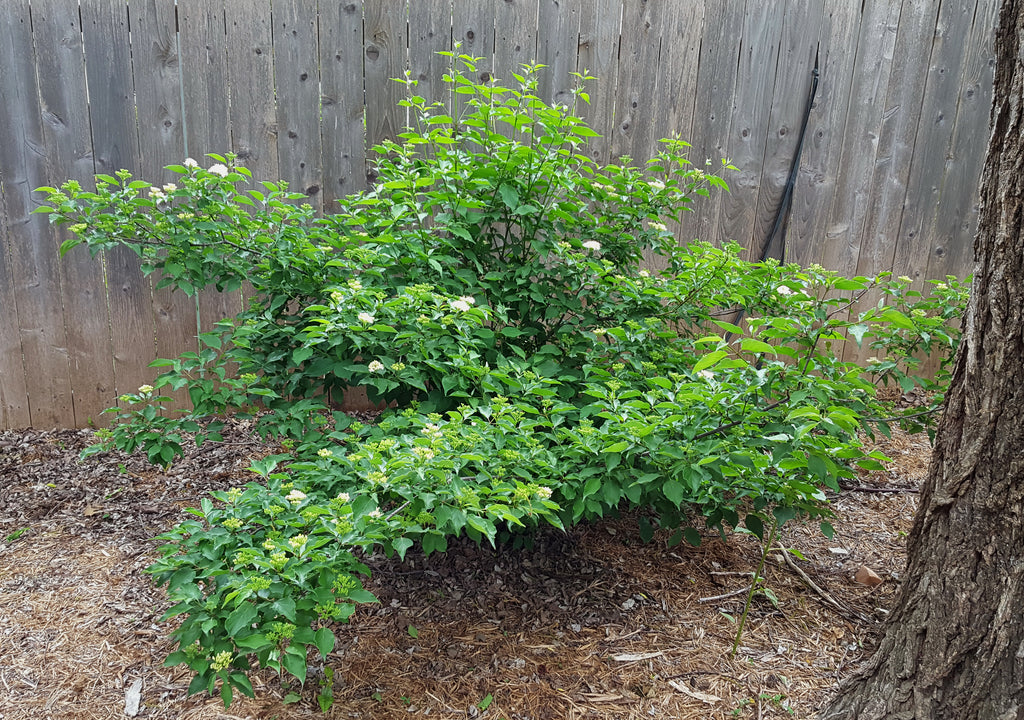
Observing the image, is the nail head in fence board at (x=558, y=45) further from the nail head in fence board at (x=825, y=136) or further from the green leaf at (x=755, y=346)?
the green leaf at (x=755, y=346)

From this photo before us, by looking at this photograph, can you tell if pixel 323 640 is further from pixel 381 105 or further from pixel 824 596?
pixel 381 105

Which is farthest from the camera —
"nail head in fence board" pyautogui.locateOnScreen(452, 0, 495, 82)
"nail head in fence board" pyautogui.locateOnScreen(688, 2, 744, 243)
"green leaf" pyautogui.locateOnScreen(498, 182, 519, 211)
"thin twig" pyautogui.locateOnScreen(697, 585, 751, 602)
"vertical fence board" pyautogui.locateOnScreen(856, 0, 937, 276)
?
"vertical fence board" pyautogui.locateOnScreen(856, 0, 937, 276)

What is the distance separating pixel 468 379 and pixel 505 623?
0.84m

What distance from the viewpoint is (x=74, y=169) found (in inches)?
116

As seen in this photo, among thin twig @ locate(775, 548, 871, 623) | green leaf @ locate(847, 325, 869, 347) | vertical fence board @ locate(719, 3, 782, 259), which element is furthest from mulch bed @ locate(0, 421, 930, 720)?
vertical fence board @ locate(719, 3, 782, 259)

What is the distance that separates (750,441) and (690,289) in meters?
0.74

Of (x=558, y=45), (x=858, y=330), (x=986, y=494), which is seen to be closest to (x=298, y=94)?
(x=558, y=45)

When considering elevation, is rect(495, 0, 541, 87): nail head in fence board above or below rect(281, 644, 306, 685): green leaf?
above

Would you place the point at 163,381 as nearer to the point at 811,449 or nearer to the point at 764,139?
the point at 811,449

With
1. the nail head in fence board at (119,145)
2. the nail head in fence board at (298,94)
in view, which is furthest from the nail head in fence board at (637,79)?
the nail head in fence board at (119,145)

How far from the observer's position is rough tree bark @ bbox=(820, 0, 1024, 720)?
3.83ft

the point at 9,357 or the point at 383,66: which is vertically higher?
the point at 383,66

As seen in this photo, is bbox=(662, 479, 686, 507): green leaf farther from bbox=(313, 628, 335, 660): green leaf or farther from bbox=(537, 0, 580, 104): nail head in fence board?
bbox=(537, 0, 580, 104): nail head in fence board

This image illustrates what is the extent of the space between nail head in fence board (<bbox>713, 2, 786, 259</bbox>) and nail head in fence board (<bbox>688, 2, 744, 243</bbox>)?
0.10 ft
